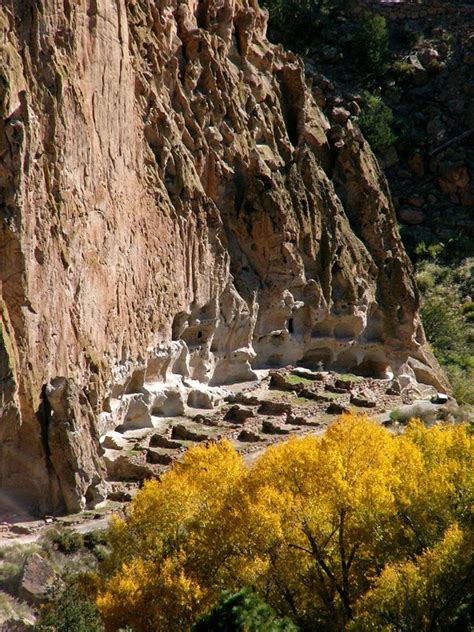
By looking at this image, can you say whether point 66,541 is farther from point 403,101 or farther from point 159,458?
point 403,101

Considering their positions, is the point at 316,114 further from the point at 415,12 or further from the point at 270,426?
the point at 415,12

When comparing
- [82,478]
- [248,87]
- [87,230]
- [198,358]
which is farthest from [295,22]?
[82,478]

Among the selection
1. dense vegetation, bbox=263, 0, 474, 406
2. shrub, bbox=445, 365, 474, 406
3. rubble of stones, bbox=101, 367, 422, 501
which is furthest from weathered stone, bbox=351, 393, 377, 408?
dense vegetation, bbox=263, 0, 474, 406

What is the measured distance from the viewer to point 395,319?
5759 cm

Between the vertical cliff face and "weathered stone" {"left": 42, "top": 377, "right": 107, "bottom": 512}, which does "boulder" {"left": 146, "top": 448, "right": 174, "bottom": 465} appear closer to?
the vertical cliff face

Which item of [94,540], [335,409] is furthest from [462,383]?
[94,540]

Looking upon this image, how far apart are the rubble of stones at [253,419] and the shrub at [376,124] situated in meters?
23.5

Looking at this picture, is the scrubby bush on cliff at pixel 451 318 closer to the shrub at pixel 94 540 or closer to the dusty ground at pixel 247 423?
the dusty ground at pixel 247 423

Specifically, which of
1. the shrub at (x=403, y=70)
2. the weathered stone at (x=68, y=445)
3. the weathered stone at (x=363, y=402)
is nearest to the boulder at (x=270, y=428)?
the weathered stone at (x=363, y=402)

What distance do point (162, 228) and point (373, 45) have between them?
3949cm

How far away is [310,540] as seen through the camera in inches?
1061

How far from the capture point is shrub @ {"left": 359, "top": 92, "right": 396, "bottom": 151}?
73938mm

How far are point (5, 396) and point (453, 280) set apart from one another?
144 ft

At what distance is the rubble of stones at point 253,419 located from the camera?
39219mm
